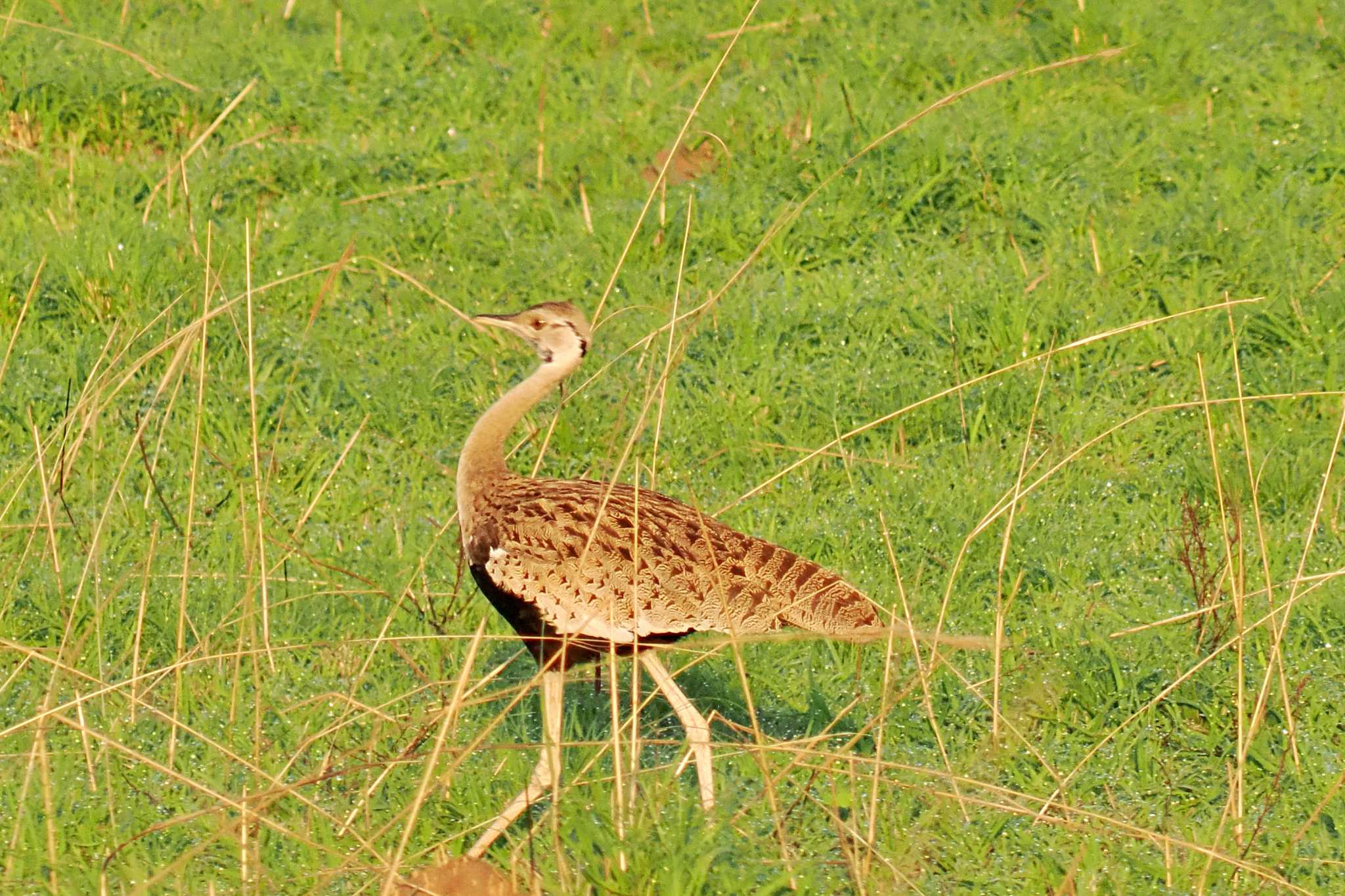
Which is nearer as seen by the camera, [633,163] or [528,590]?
[528,590]

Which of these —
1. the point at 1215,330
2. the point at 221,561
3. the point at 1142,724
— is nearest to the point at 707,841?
the point at 1142,724

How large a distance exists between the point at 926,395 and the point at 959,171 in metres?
1.33

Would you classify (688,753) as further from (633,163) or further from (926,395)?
(633,163)

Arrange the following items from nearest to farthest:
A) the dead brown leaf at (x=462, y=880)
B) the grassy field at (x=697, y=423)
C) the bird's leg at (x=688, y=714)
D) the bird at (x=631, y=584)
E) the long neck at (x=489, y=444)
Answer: the dead brown leaf at (x=462, y=880) < the grassy field at (x=697, y=423) < the bird's leg at (x=688, y=714) < the bird at (x=631, y=584) < the long neck at (x=489, y=444)

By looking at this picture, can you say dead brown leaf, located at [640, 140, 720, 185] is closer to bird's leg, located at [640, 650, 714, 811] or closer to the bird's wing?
the bird's wing

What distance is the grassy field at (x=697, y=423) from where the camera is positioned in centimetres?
358

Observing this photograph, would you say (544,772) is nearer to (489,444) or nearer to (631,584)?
(631,584)

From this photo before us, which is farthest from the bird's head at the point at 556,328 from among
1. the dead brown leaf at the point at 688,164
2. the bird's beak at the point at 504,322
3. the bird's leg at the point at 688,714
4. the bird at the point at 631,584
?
the dead brown leaf at the point at 688,164

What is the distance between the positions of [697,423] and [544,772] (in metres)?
1.97

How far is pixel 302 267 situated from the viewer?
6.23 m

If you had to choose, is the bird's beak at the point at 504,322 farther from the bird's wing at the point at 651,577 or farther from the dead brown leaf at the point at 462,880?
the dead brown leaf at the point at 462,880

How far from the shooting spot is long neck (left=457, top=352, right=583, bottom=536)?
4137 millimetres

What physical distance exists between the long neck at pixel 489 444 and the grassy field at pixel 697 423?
299mm

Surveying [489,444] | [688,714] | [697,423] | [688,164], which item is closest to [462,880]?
[688,714]
